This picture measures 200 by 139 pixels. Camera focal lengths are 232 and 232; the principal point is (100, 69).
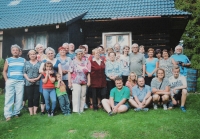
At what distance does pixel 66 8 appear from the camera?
1275 cm

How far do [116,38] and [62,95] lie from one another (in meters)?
5.59

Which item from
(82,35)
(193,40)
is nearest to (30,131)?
(82,35)

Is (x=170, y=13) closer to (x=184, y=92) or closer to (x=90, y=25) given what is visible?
(x=90, y=25)

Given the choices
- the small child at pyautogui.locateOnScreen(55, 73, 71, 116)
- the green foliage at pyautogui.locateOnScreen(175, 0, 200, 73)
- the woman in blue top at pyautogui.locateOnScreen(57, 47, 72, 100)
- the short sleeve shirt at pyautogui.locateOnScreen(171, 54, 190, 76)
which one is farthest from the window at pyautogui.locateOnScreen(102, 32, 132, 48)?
the green foliage at pyautogui.locateOnScreen(175, 0, 200, 73)

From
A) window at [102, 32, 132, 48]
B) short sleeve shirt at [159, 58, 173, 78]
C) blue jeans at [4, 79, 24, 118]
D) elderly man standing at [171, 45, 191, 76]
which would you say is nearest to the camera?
blue jeans at [4, 79, 24, 118]

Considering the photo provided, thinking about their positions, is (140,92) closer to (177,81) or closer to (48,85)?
(177,81)

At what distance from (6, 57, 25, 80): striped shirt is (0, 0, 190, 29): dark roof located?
14.2 feet

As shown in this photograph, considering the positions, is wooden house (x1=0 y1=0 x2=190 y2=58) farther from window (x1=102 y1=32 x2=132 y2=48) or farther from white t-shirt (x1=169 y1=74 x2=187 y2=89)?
white t-shirt (x1=169 y1=74 x2=187 y2=89)

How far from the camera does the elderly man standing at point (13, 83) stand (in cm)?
607

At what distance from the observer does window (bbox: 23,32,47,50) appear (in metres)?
11.5

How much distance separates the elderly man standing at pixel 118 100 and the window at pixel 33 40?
6229 mm

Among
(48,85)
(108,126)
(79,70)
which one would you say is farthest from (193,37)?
(108,126)

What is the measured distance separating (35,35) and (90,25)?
2799 mm

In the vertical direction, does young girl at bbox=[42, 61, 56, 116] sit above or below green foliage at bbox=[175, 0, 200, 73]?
below
